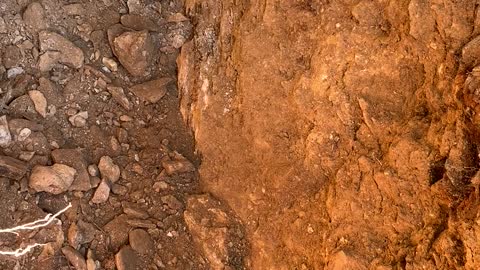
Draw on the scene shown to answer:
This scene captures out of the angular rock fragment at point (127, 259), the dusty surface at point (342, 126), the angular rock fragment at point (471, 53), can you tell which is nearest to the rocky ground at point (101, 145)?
the angular rock fragment at point (127, 259)

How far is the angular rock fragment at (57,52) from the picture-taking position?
9.62ft

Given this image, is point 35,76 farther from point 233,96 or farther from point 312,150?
point 312,150

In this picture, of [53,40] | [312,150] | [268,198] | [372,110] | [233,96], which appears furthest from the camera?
[53,40]

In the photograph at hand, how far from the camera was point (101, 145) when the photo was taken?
9.42ft

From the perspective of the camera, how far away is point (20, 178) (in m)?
2.66

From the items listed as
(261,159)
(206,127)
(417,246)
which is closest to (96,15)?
(206,127)

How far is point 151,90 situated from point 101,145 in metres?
0.41

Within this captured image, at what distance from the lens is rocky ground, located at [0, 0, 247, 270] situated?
2.64 m

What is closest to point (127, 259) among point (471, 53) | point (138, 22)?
point (138, 22)

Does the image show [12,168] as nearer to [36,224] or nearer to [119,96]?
[36,224]

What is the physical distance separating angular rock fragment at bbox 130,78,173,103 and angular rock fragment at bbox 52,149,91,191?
1.62ft

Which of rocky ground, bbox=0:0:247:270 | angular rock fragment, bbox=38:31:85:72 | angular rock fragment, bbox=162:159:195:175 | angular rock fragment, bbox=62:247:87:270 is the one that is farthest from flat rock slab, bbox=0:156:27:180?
angular rock fragment, bbox=162:159:195:175

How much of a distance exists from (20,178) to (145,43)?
96cm

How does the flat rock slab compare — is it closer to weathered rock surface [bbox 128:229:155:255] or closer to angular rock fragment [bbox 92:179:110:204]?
angular rock fragment [bbox 92:179:110:204]
